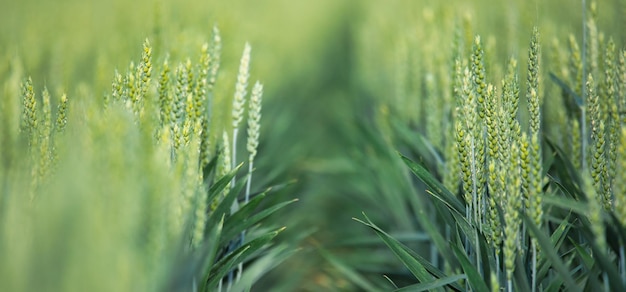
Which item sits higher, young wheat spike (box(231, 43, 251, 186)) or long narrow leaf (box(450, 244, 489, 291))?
young wheat spike (box(231, 43, 251, 186))

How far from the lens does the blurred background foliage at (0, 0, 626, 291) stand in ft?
6.46

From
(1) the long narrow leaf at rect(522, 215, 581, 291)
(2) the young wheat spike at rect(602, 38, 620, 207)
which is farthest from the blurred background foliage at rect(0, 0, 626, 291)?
(1) the long narrow leaf at rect(522, 215, 581, 291)

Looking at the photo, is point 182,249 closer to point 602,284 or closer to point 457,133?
point 457,133

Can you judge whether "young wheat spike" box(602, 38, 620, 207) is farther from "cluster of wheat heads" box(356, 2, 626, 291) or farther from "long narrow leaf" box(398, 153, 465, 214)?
"long narrow leaf" box(398, 153, 465, 214)

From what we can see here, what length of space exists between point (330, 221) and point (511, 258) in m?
1.65

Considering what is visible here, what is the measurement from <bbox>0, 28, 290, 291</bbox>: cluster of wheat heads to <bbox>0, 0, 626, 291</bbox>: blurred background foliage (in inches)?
5.7

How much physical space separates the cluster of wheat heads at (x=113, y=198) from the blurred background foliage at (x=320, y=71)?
14 centimetres

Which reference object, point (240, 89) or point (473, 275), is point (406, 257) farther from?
point (240, 89)

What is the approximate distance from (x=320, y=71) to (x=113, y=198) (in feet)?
10.4

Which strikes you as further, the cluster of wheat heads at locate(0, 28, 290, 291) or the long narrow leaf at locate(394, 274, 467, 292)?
the long narrow leaf at locate(394, 274, 467, 292)

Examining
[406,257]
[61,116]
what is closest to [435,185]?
[406,257]

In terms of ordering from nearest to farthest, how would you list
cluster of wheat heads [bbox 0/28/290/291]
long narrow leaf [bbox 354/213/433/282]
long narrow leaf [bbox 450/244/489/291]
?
1. cluster of wheat heads [bbox 0/28/290/291]
2. long narrow leaf [bbox 450/244/489/291]
3. long narrow leaf [bbox 354/213/433/282]

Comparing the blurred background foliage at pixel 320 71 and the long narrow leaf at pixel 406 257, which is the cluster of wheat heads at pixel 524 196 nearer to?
the long narrow leaf at pixel 406 257

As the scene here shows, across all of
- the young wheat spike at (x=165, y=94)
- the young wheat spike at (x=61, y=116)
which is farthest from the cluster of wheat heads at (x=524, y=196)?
the young wheat spike at (x=61, y=116)
